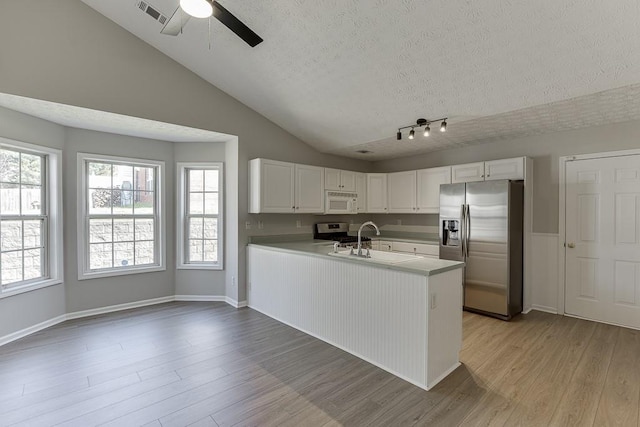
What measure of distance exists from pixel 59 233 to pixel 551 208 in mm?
6407

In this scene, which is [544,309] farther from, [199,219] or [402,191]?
[199,219]

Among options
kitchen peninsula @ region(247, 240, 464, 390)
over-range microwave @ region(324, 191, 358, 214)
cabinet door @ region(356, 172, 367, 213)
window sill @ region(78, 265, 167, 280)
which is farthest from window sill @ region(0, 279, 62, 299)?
cabinet door @ region(356, 172, 367, 213)

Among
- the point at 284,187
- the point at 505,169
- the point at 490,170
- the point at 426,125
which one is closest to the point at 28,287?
the point at 284,187

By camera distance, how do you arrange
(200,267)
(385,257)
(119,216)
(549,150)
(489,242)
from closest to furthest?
(385,257)
(489,242)
(549,150)
(119,216)
(200,267)

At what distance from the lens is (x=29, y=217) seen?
353 centimetres

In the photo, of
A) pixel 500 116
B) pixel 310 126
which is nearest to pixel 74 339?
pixel 310 126

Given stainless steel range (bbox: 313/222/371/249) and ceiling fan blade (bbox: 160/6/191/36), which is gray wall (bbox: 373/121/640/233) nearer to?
stainless steel range (bbox: 313/222/371/249)

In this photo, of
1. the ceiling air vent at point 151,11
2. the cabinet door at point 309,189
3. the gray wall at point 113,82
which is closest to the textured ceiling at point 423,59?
the ceiling air vent at point 151,11

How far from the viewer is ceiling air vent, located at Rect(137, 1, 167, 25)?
2.97m

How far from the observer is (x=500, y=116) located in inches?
139

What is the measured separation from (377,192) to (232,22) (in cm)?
406

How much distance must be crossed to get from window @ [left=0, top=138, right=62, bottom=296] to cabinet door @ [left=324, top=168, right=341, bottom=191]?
3562 mm

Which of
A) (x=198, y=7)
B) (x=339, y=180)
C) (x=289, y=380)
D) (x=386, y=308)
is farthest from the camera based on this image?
(x=339, y=180)

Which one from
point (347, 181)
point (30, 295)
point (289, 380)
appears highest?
point (347, 181)
